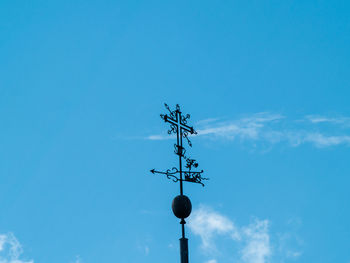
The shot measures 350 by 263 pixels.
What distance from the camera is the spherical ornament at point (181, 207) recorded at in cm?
1166

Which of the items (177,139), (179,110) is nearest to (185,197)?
(177,139)

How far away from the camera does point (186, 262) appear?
36.6ft

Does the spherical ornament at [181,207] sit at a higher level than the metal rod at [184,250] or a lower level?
higher

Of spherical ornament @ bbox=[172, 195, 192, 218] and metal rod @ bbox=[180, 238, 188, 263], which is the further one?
spherical ornament @ bbox=[172, 195, 192, 218]

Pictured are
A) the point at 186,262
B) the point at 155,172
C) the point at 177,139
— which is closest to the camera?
the point at 186,262

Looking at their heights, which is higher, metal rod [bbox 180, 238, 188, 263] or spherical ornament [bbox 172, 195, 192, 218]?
spherical ornament [bbox 172, 195, 192, 218]

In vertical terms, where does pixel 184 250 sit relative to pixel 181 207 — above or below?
below

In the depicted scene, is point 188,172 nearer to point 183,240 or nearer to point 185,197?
point 185,197

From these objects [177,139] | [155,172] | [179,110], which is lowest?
[155,172]

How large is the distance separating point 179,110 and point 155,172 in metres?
2.29

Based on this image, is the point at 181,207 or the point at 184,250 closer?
the point at 184,250

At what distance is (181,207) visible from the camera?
11656 millimetres

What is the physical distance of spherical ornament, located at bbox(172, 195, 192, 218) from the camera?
38.3 feet

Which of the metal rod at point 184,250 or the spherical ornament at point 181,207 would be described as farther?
the spherical ornament at point 181,207
